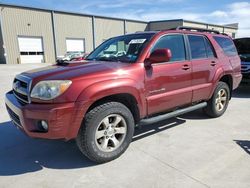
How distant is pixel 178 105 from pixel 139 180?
1.85 meters

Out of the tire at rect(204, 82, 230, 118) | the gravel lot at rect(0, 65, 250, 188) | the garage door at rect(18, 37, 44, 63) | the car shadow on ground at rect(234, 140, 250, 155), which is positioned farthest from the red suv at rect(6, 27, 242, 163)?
the garage door at rect(18, 37, 44, 63)

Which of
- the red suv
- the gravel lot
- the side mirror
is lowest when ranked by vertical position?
the gravel lot

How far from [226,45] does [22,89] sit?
14.8ft

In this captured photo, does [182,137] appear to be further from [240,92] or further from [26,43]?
[26,43]

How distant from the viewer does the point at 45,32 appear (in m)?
30.1

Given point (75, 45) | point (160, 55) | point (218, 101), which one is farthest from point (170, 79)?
point (75, 45)

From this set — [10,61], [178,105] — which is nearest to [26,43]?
[10,61]

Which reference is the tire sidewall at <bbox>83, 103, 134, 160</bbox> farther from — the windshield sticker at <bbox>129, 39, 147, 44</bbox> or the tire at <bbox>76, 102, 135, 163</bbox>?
the windshield sticker at <bbox>129, 39, 147, 44</bbox>

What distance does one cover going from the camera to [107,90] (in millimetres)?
3256

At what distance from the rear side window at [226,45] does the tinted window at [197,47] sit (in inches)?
25.7

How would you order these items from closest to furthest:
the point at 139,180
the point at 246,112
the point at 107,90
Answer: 1. the point at 139,180
2. the point at 107,90
3. the point at 246,112

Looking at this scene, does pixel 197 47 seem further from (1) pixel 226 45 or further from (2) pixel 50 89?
(2) pixel 50 89

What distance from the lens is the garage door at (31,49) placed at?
1134 inches

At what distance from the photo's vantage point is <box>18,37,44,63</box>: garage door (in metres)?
28.8
